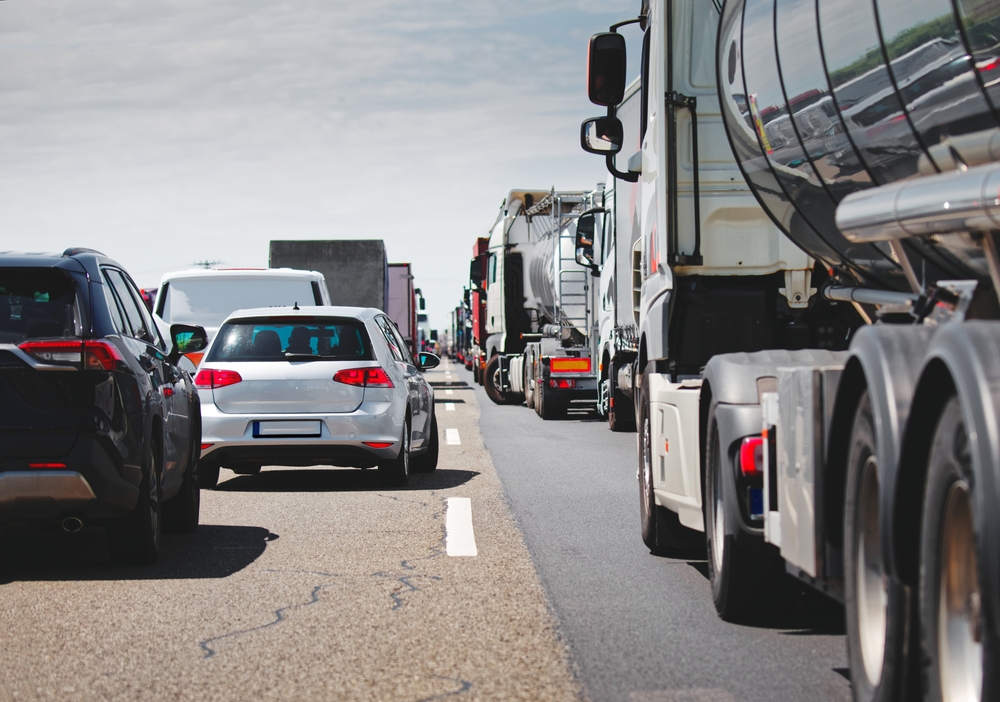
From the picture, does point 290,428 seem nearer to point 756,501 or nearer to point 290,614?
point 290,614

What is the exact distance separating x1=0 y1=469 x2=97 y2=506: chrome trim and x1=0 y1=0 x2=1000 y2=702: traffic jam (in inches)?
0.6

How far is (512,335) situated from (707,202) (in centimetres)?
1978

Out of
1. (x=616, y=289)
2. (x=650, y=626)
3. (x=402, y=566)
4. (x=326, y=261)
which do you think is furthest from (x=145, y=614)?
(x=326, y=261)

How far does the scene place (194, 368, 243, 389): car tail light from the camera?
37.1ft

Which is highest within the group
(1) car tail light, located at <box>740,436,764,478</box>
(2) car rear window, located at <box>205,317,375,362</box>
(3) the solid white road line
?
(2) car rear window, located at <box>205,317,375,362</box>

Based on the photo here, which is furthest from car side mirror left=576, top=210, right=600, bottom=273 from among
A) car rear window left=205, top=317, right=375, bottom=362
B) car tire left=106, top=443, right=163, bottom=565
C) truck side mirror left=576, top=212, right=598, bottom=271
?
car tire left=106, top=443, right=163, bottom=565

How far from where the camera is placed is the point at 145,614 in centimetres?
606

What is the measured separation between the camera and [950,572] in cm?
329

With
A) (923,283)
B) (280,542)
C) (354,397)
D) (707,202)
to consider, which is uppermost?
(707,202)

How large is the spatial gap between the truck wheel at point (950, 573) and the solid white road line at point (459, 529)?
4600 millimetres

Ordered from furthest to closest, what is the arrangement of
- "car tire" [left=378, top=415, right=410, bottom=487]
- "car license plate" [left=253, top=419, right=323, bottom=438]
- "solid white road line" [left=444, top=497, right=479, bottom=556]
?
1. "car tire" [left=378, top=415, right=410, bottom=487]
2. "car license plate" [left=253, top=419, right=323, bottom=438]
3. "solid white road line" [left=444, top=497, right=479, bottom=556]

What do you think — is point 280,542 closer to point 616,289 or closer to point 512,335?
A: point 616,289

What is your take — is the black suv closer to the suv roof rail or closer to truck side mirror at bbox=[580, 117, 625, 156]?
the suv roof rail

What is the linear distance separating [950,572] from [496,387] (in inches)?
1016
